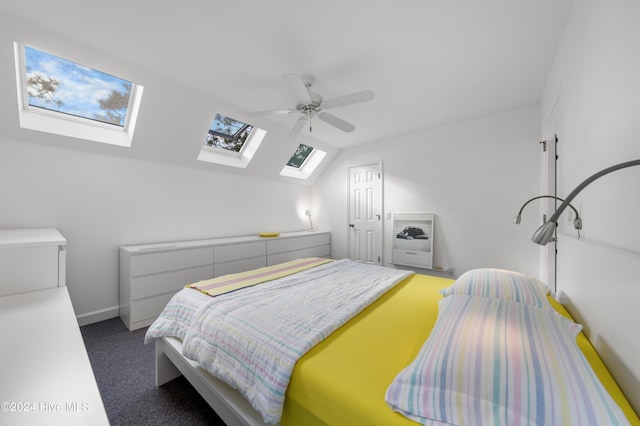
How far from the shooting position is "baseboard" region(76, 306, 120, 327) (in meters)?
2.55

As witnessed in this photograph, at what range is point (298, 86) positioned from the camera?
1996 mm

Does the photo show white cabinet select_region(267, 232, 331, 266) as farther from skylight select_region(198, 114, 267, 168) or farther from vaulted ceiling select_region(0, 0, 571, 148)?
vaulted ceiling select_region(0, 0, 571, 148)

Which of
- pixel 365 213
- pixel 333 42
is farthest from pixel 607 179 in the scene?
pixel 365 213

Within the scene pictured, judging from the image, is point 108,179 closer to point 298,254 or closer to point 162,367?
point 162,367

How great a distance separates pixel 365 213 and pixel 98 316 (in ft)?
12.8

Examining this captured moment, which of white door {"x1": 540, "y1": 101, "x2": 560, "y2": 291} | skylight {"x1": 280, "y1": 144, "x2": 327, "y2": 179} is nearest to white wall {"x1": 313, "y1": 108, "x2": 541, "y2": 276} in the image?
white door {"x1": 540, "y1": 101, "x2": 560, "y2": 291}

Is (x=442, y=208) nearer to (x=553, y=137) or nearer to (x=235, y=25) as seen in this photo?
(x=553, y=137)

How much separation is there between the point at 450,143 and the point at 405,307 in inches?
113

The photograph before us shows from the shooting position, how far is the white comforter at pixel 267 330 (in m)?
1.04

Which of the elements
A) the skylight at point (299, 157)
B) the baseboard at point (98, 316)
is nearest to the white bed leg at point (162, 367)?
the baseboard at point (98, 316)

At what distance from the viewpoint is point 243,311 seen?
1.38 metres

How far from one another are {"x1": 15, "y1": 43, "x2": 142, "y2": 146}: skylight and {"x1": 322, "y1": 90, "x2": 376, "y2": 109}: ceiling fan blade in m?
2.03

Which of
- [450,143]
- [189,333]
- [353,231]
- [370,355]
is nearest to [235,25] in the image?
[189,333]

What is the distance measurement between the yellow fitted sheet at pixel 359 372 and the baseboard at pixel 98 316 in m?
2.79
